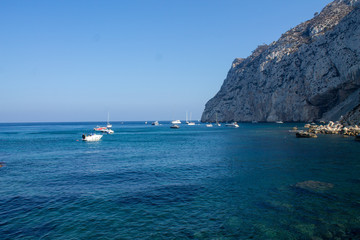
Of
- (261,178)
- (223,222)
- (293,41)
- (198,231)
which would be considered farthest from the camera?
(293,41)

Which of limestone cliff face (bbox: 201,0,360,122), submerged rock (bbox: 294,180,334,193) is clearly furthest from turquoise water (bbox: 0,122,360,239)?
limestone cliff face (bbox: 201,0,360,122)

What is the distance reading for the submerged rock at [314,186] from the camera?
16.2 meters

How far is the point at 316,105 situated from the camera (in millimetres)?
114500

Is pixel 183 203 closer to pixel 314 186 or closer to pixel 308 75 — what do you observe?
pixel 314 186

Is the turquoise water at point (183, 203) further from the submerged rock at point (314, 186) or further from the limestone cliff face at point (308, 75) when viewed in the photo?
the limestone cliff face at point (308, 75)

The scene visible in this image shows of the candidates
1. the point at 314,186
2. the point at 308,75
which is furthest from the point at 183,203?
the point at 308,75

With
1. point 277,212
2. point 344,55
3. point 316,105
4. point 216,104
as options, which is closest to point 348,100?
point 344,55

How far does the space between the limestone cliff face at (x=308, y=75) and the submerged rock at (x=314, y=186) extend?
76585 millimetres

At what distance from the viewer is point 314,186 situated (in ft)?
55.7

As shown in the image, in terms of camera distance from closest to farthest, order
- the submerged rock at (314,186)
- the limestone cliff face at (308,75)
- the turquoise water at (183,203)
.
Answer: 1. the turquoise water at (183,203)
2. the submerged rock at (314,186)
3. the limestone cliff face at (308,75)

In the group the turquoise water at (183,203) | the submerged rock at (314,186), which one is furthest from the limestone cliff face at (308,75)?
the turquoise water at (183,203)

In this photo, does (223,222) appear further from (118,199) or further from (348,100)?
(348,100)

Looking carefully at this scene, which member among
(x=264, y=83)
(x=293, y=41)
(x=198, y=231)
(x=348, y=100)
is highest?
(x=293, y=41)

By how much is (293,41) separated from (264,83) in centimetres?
2682
